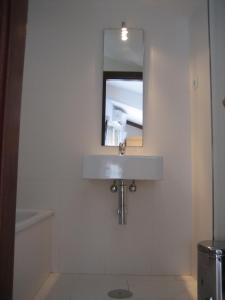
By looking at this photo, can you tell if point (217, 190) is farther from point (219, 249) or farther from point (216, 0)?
point (216, 0)

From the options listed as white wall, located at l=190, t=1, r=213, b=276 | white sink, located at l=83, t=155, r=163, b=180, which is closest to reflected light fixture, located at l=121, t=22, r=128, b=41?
white wall, located at l=190, t=1, r=213, b=276

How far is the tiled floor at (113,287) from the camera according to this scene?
158 centimetres

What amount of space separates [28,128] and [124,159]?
0.88 meters

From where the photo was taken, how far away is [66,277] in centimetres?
188

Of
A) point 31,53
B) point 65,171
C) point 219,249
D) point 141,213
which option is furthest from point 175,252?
point 31,53

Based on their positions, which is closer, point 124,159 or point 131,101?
point 124,159

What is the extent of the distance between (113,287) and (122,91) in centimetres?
146

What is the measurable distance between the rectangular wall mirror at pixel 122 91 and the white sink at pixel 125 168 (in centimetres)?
34

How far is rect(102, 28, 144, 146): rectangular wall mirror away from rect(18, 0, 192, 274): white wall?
0.19 feet

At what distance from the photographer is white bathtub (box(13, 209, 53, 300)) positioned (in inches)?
50.9

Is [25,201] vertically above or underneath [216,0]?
underneath

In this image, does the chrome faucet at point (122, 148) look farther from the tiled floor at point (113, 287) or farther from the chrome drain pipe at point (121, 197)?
the tiled floor at point (113, 287)

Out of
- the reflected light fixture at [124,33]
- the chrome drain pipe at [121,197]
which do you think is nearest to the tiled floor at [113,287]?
the chrome drain pipe at [121,197]

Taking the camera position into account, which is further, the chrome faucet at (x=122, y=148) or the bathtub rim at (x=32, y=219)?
the chrome faucet at (x=122, y=148)
